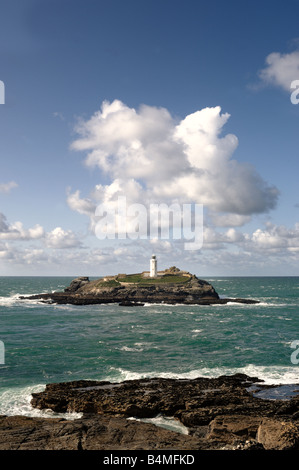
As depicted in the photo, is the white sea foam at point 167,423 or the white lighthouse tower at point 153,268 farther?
the white lighthouse tower at point 153,268

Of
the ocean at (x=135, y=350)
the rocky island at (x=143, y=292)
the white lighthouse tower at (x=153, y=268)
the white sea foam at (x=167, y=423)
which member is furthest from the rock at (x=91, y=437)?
the white lighthouse tower at (x=153, y=268)

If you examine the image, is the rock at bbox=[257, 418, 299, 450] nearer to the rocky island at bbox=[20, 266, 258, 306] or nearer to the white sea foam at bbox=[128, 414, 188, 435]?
the white sea foam at bbox=[128, 414, 188, 435]

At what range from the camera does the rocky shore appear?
15.7 metres

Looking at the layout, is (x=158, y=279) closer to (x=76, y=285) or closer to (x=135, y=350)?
(x=76, y=285)

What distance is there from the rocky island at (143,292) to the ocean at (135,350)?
4042cm

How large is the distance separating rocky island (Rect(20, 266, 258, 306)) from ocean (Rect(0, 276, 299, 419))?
40.4m

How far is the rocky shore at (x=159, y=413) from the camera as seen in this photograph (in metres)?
15.7

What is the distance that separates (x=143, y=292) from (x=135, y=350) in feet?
265

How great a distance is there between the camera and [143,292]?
125 metres

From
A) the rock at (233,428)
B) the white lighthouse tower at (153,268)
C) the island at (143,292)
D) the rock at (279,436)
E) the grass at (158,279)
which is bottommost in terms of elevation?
the island at (143,292)

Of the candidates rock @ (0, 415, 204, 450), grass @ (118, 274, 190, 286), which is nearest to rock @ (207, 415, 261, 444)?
rock @ (0, 415, 204, 450)

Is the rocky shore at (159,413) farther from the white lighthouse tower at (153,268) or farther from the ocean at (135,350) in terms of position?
the white lighthouse tower at (153,268)

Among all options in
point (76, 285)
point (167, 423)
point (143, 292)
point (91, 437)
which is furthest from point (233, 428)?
point (76, 285)
